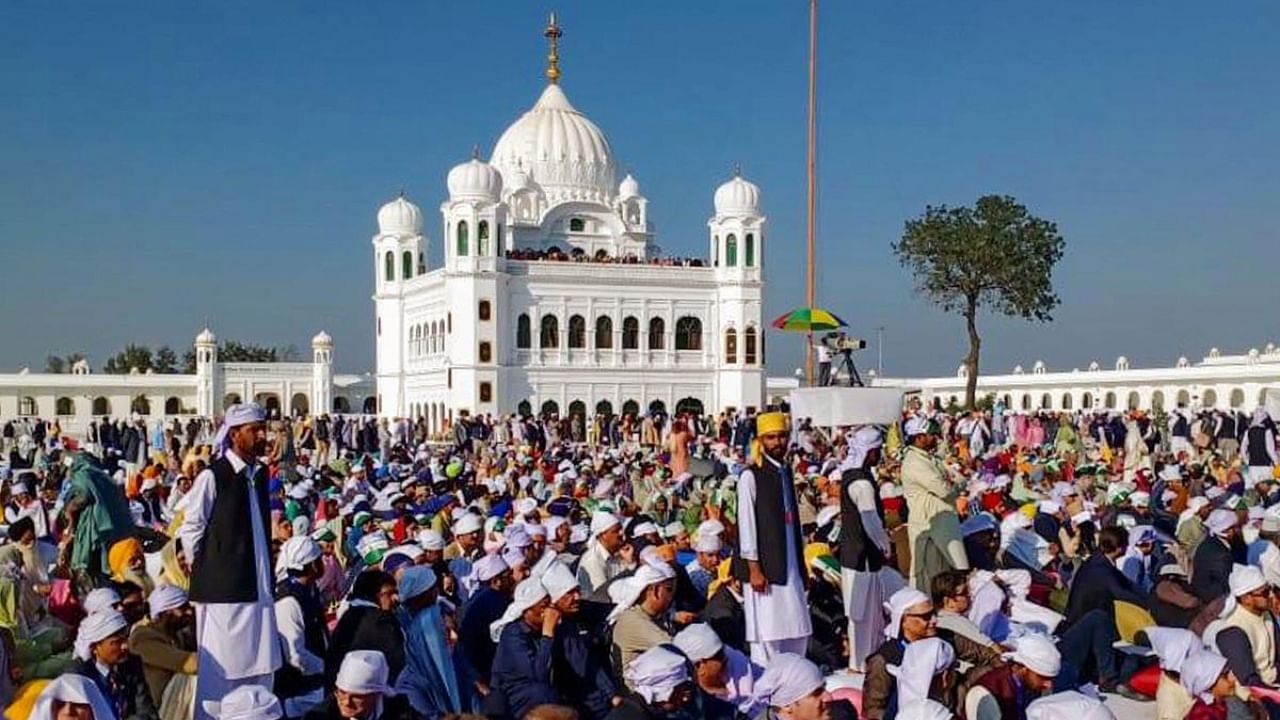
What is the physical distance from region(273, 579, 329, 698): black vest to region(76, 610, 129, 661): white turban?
71cm

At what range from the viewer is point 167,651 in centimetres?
567

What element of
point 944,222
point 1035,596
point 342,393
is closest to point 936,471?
point 1035,596

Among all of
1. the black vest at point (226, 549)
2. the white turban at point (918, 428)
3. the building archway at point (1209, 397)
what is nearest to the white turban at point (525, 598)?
the black vest at point (226, 549)

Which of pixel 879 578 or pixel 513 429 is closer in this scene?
pixel 879 578

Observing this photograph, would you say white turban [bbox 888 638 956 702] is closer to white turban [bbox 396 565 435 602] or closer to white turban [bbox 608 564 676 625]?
white turban [bbox 608 564 676 625]

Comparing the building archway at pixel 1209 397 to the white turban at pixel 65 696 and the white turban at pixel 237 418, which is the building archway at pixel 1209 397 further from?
the white turban at pixel 65 696

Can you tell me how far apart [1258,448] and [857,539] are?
11110 millimetres

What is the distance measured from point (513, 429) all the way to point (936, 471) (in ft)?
73.6

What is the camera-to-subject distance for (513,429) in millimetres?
30156

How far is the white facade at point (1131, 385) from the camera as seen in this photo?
50.3 metres

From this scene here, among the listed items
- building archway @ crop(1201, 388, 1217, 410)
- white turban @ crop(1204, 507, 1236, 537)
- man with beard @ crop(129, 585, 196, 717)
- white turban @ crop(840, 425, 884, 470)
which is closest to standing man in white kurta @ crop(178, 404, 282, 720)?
man with beard @ crop(129, 585, 196, 717)

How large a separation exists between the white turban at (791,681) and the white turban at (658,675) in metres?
0.32

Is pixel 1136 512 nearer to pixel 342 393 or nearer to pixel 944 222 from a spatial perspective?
pixel 944 222

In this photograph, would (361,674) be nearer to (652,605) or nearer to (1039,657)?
(652,605)
